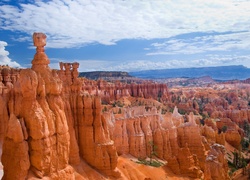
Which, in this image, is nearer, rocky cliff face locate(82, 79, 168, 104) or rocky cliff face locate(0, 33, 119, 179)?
rocky cliff face locate(0, 33, 119, 179)

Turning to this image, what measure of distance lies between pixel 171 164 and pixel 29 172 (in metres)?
21.4

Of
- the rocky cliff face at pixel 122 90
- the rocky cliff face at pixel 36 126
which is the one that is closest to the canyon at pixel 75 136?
the rocky cliff face at pixel 36 126

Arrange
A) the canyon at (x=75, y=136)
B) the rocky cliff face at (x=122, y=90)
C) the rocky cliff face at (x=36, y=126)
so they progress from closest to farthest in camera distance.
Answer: the rocky cliff face at (x=36, y=126) → the canyon at (x=75, y=136) → the rocky cliff face at (x=122, y=90)

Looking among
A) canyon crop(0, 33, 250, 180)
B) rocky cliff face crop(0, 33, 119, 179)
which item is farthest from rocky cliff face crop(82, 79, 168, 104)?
rocky cliff face crop(0, 33, 119, 179)

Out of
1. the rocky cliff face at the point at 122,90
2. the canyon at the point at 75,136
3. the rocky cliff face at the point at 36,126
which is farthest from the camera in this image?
the rocky cliff face at the point at 122,90

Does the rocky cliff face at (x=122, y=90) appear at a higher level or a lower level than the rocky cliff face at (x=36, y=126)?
lower

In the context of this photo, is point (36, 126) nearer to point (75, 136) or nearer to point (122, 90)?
point (75, 136)

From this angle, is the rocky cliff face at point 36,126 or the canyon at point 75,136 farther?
the canyon at point 75,136

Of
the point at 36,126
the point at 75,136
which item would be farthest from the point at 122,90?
the point at 36,126

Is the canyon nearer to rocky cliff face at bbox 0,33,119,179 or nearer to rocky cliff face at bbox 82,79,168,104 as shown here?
rocky cliff face at bbox 0,33,119,179

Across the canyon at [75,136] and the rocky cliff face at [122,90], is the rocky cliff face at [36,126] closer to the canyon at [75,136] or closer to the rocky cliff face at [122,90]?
the canyon at [75,136]

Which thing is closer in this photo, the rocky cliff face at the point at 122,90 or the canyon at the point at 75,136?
the canyon at the point at 75,136

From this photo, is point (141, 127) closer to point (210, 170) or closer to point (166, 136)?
point (166, 136)

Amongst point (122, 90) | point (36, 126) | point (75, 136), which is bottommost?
point (122, 90)
